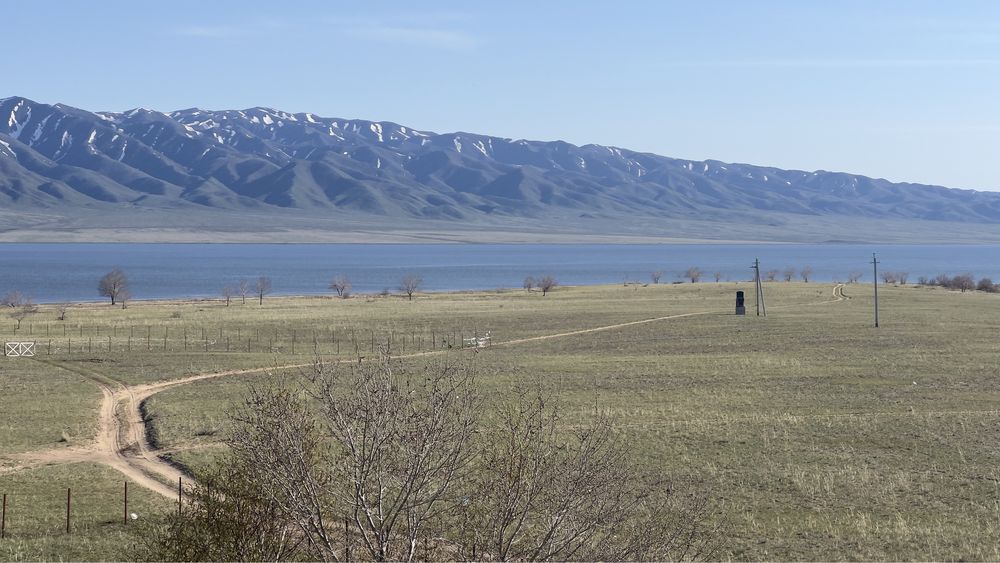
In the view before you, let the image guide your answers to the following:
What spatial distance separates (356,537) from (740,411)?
23.2 meters

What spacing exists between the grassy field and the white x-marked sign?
1.48 meters

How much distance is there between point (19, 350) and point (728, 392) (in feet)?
118

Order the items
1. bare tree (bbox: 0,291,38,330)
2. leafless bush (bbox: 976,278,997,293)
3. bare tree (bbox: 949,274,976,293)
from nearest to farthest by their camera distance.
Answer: bare tree (bbox: 0,291,38,330) → bare tree (bbox: 949,274,976,293) → leafless bush (bbox: 976,278,997,293)

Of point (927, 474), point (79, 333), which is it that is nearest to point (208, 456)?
point (927, 474)

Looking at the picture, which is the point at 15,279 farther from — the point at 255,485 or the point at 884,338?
the point at 255,485

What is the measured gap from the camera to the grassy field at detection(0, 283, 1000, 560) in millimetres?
22719

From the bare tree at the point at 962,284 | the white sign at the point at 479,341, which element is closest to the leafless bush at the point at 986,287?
the bare tree at the point at 962,284

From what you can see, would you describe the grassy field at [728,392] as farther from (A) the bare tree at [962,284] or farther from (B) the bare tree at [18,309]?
(A) the bare tree at [962,284]

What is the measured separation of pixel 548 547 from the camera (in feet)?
45.5

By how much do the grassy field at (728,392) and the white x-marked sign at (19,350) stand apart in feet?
4.86

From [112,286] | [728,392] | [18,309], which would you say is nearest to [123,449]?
[728,392]

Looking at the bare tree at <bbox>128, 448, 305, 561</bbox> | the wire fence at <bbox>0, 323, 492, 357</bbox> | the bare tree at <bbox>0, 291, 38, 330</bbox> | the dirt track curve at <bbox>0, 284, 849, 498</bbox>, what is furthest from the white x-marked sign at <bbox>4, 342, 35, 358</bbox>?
the bare tree at <bbox>128, 448, 305, 561</bbox>

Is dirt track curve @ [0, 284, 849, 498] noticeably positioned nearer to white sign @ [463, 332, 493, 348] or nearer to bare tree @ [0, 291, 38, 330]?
white sign @ [463, 332, 493, 348]

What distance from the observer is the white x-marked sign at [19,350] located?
174 ft
